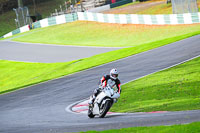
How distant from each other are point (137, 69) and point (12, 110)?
29.9ft

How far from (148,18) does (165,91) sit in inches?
1231

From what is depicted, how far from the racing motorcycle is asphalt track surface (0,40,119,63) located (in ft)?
72.8

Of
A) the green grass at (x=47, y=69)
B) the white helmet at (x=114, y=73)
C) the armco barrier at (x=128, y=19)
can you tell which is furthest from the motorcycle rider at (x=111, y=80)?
the armco barrier at (x=128, y=19)

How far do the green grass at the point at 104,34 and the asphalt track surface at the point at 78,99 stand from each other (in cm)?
927

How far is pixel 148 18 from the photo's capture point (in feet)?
155

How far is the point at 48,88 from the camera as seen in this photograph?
2325 cm

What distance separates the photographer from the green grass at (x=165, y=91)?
13867mm

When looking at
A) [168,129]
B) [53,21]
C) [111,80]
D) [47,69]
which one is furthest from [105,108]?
[53,21]

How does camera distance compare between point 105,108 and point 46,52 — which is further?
point 46,52

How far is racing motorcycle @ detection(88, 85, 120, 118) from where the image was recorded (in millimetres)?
12617

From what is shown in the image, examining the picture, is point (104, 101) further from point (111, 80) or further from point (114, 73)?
point (114, 73)

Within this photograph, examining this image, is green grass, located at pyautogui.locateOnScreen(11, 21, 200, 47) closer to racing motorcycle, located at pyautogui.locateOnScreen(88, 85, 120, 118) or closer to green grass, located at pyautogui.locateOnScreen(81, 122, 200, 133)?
racing motorcycle, located at pyautogui.locateOnScreen(88, 85, 120, 118)

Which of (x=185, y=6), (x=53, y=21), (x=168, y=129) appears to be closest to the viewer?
(x=168, y=129)

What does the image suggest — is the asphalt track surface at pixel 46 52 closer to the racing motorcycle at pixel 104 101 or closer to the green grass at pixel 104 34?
the green grass at pixel 104 34
